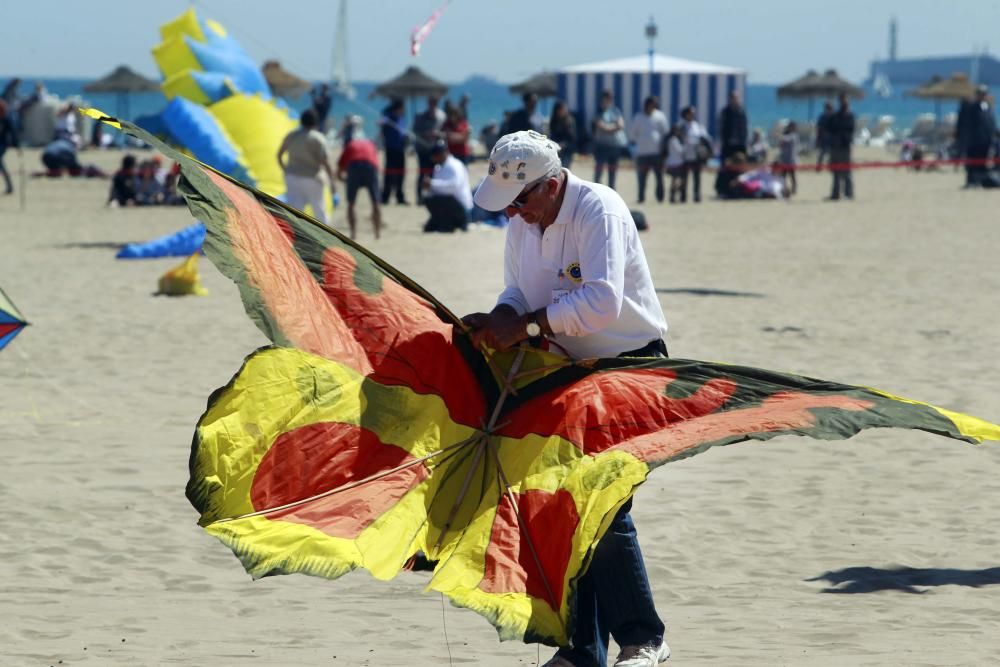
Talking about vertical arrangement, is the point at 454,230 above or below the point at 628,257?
below

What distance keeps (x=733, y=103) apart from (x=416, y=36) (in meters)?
16.4

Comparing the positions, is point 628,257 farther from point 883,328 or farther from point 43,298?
point 43,298

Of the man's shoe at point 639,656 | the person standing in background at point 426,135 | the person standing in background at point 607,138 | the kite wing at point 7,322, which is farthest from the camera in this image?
the person standing in background at point 426,135

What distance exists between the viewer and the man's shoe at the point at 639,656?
14.0 ft

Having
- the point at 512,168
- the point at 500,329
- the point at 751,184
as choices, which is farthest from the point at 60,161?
the point at 512,168

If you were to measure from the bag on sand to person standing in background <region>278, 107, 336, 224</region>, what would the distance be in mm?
2402

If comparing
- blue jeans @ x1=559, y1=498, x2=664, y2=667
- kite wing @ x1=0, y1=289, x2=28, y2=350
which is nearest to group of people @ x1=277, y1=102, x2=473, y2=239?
kite wing @ x1=0, y1=289, x2=28, y2=350

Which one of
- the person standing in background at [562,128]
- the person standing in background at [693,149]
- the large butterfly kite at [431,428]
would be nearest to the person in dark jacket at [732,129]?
the person standing in background at [693,149]

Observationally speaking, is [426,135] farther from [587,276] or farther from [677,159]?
[587,276]

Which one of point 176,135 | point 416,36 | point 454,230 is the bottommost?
point 454,230

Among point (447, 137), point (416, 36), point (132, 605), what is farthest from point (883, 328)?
point (447, 137)

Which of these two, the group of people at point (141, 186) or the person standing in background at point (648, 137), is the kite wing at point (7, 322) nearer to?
the group of people at point (141, 186)

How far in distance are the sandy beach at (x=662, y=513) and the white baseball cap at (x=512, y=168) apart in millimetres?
1475

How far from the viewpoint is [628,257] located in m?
4.32
